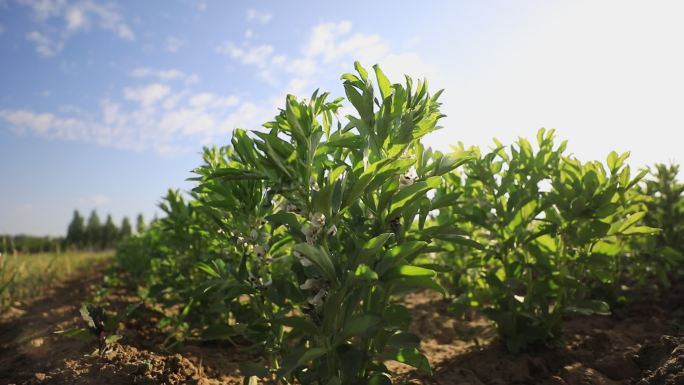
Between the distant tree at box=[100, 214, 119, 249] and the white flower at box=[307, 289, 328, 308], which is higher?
the distant tree at box=[100, 214, 119, 249]

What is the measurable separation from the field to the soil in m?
0.02

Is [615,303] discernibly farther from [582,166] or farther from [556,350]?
[582,166]

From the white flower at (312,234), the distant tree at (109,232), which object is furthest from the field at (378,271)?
the distant tree at (109,232)

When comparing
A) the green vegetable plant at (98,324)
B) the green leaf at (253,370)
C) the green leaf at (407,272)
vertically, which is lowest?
the green leaf at (253,370)

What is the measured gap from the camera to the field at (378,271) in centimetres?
185

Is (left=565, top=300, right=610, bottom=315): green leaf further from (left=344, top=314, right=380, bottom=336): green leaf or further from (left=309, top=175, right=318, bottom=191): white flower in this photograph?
(left=309, top=175, right=318, bottom=191): white flower

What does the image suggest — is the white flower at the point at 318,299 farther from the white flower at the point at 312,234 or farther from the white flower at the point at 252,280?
the white flower at the point at 252,280

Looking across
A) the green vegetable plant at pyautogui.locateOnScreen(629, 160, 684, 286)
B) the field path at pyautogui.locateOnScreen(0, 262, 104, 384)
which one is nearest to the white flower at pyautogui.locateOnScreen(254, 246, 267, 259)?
the field path at pyautogui.locateOnScreen(0, 262, 104, 384)

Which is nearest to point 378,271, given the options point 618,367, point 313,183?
point 313,183

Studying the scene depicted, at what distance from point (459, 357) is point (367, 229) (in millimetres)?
1751

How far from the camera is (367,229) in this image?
7.04ft

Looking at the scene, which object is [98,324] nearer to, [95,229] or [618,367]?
[618,367]

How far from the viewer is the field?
1.85 metres

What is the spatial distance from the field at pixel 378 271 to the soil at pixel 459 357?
17 millimetres
